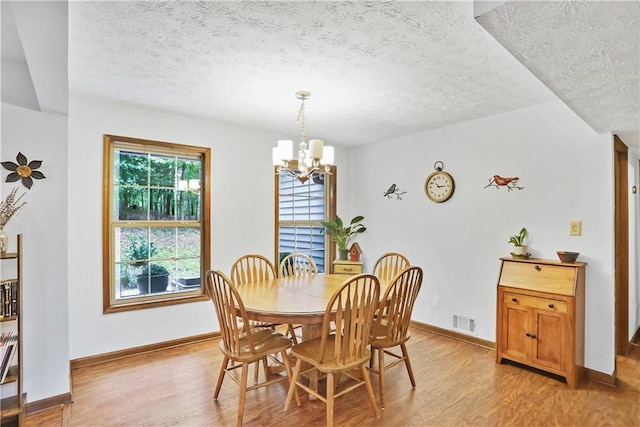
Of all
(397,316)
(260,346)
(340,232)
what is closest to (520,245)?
(397,316)

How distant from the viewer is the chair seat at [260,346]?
226cm

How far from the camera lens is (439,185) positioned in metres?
4.00

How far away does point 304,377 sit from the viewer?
2844 mm

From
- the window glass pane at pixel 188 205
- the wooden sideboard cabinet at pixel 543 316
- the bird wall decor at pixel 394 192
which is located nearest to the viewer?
the wooden sideboard cabinet at pixel 543 316

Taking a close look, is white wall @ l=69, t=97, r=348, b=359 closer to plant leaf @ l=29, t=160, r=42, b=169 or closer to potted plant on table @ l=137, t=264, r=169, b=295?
potted plant on table @ l=137, t=264, r=169, b=295

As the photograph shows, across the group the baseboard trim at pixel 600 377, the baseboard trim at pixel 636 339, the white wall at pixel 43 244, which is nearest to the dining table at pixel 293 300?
the white wall at pixel 43 244

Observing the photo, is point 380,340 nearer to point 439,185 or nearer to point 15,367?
point 439,185

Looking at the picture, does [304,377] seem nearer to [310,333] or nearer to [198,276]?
[310,333]

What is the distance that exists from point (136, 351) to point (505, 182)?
3.93 m

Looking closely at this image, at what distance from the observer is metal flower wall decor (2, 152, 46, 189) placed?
2238 millimetres

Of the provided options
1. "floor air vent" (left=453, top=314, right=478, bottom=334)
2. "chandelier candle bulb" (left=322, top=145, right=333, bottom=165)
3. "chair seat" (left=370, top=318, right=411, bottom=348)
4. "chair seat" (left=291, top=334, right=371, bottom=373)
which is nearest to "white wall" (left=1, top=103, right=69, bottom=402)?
"chair seat" (left=291, top=334, right=371, bottom=373)

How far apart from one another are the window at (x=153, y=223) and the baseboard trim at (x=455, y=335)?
101 inches

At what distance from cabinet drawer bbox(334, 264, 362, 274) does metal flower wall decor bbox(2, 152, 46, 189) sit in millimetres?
3250

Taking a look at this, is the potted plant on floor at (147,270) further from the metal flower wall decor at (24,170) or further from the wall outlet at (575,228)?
the wall outlet at (575,228)
